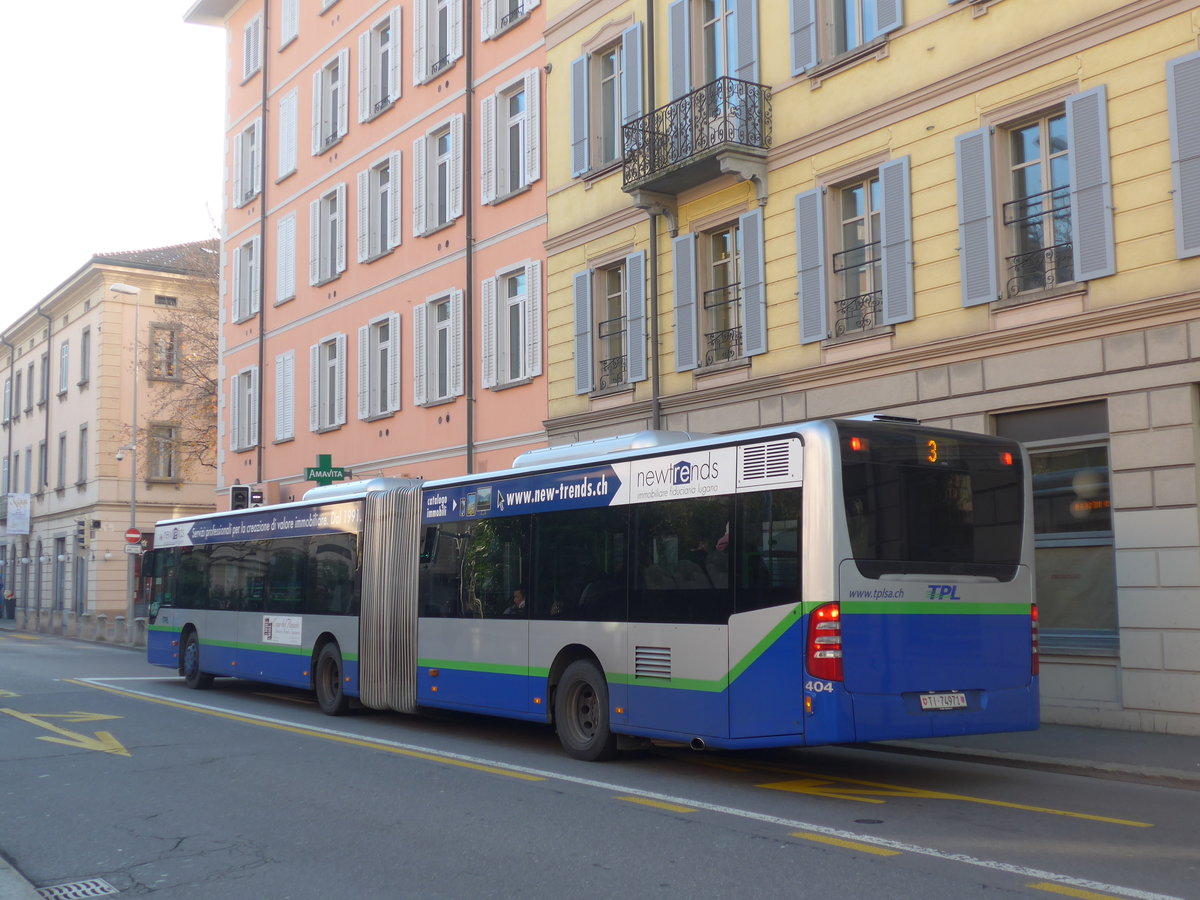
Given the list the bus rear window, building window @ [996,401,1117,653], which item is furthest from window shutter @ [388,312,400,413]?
the bus rear window

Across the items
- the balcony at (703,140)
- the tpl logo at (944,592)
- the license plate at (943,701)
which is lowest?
the license plate at (943,701)

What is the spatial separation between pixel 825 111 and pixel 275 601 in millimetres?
10345

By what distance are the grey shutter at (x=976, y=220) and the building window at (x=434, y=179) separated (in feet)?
45.1

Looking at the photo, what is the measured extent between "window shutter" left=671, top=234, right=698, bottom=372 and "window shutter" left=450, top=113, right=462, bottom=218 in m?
7.81

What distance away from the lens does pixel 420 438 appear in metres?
28.5

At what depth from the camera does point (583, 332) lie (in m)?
23.1

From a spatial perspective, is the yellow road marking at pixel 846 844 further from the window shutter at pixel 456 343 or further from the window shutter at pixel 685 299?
the window shutter at pixel 456 343

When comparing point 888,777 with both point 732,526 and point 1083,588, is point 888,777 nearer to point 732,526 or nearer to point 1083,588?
point 732,526

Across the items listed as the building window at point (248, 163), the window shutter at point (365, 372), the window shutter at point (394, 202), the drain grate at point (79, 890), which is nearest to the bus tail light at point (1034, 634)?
the drain grate at point (79, 890)

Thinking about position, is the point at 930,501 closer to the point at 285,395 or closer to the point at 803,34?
the point at 803,34

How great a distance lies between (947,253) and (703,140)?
481 centimetres

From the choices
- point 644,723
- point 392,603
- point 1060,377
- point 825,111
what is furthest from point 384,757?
point 825,111

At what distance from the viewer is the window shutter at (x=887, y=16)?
17.2 m

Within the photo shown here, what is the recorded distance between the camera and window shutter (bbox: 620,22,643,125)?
71.5 ft
